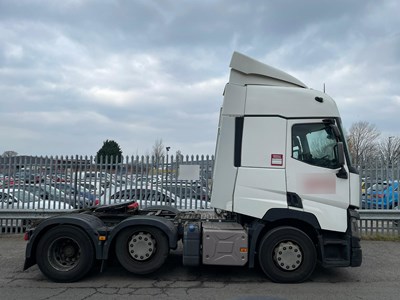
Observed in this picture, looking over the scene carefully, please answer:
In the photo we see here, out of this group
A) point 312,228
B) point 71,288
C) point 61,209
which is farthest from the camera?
point 61,209

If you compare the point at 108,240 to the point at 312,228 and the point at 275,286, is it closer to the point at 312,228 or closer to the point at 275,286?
the point at 275,286

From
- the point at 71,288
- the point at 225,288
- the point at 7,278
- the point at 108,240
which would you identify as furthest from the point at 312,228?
the point at 7,278

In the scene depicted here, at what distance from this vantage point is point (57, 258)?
236 inches

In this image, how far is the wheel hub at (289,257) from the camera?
570 cm

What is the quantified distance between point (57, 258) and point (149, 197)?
15.2ft

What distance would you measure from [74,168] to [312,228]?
7340mm

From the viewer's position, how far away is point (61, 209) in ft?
34.2

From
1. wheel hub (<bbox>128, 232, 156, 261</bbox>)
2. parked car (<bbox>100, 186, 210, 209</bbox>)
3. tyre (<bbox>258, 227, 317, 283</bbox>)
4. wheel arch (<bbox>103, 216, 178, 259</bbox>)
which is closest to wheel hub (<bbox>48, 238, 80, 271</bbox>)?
wheel arch (<bbox>103, 216, 178, 259</bbox>)

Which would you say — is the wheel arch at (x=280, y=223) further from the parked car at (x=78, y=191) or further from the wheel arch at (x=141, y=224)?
the parked car at (x=78, y=191)

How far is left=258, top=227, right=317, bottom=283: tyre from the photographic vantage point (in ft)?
18.7

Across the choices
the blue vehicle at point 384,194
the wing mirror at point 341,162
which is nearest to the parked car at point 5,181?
the wing mirror at point 341,162

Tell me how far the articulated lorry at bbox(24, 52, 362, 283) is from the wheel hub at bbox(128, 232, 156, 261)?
2 cm

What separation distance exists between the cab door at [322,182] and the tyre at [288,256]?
0.43m

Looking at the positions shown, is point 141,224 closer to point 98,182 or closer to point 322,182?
point 322,182
